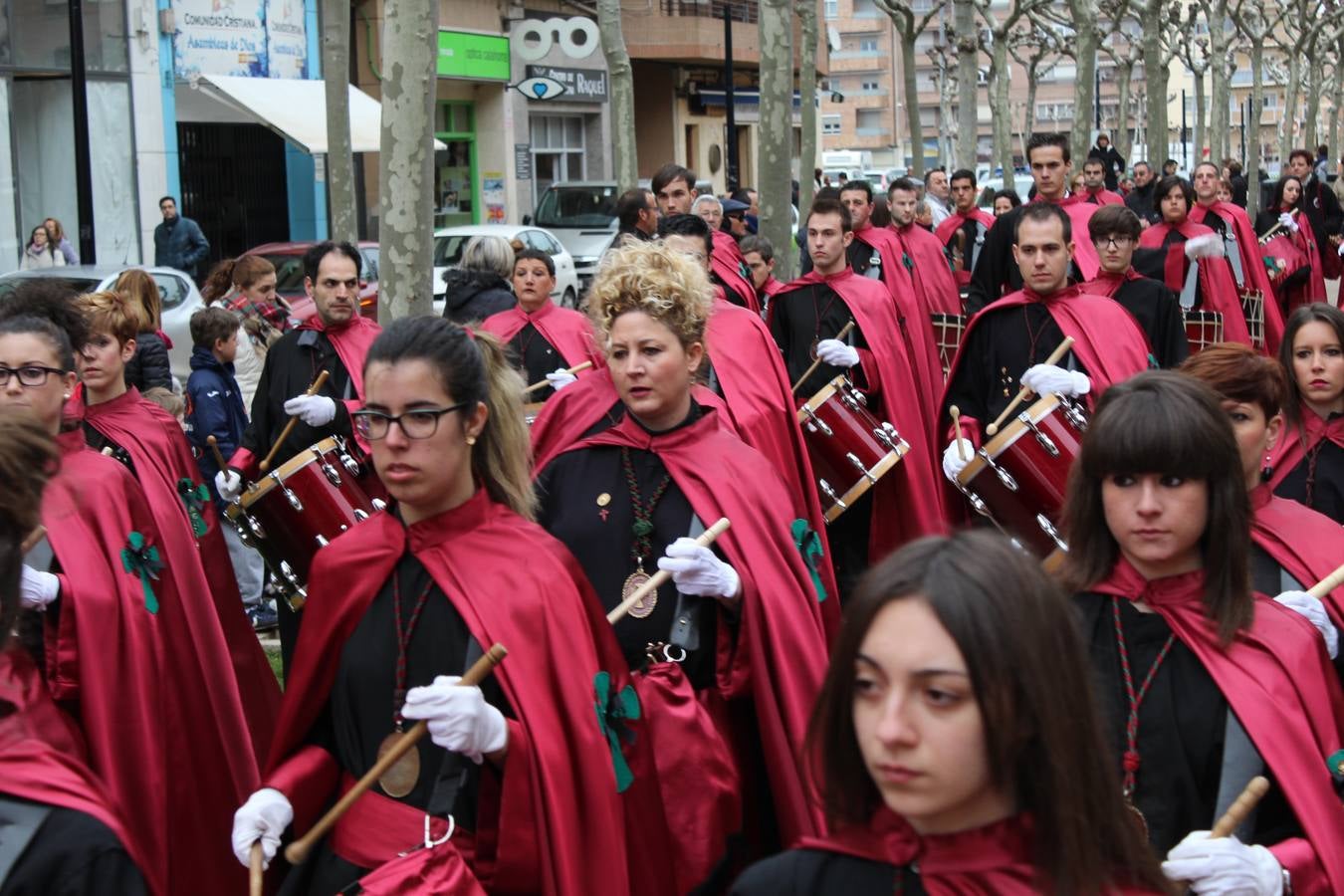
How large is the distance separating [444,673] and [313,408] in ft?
11.8

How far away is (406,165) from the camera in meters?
8.58

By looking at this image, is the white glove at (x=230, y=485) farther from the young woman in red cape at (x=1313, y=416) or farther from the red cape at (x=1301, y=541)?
the red cape at (x=1301, y=541)

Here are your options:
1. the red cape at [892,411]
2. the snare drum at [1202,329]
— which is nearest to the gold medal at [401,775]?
the red cape at [892,411]

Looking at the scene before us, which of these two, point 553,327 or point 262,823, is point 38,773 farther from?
point 553,327

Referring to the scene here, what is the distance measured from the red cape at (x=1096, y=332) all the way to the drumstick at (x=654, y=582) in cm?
334

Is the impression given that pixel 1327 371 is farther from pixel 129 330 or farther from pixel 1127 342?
pixel 129 330

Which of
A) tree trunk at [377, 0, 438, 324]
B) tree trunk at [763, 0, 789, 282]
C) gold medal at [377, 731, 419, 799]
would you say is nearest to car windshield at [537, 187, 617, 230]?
tree trunk at [763, 0, 789, 282]

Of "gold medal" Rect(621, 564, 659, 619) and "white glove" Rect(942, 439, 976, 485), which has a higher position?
"white glove" Rect(942, 439, 976, 485)

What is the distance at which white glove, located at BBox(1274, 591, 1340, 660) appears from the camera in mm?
4145

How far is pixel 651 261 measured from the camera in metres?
5.28

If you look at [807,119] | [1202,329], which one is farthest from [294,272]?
[1202,329]

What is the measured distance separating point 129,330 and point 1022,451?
9.71 ft

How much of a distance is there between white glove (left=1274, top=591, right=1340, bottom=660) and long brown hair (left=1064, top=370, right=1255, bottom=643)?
58 cm

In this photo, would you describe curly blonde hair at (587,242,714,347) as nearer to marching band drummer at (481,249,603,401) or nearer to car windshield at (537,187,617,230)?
marching band drummer at (481,249,603,401)
